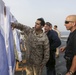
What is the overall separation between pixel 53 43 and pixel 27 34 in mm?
1449

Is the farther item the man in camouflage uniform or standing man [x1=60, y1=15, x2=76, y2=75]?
the man in camouflage uniform

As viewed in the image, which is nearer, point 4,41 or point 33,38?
point 4,41

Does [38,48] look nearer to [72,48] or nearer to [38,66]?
[38,66]

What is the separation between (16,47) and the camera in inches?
227

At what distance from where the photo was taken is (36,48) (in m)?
6.00

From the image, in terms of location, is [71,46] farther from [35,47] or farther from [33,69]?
[33,69]

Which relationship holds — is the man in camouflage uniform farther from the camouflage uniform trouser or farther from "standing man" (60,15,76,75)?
"standing man" (60,15,76,75)

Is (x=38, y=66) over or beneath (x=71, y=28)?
beneath

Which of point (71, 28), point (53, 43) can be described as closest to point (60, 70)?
point (53, 43)

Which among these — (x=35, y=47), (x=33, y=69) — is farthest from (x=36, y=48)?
(x=33, y=69)

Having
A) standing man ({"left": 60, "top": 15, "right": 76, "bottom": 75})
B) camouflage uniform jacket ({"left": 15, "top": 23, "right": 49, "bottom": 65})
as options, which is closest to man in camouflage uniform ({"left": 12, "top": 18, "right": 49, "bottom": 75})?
camouflage uniform jacket ({"left": 15, "top": 23, "right": 49, "bottom": 65})

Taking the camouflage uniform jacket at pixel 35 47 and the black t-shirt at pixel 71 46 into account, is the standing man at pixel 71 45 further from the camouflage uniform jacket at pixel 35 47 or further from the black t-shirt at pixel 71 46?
the camouflage uniform jacket at pixel 35 47

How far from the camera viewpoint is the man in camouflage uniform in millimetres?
5953


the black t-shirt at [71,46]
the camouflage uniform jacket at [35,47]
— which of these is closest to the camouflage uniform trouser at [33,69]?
the camouflage uniform jacket at [35,47]
